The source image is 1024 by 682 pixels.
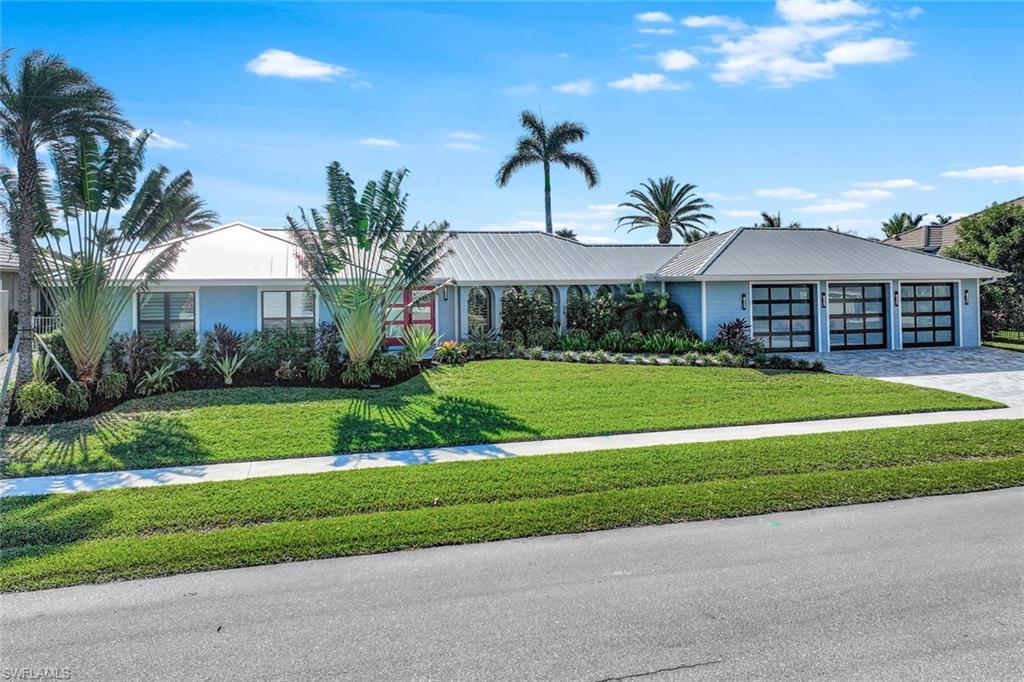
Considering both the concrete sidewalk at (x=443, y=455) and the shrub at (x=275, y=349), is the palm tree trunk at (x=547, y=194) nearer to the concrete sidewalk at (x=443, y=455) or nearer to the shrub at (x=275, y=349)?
the shrub at (x=275, y=349)

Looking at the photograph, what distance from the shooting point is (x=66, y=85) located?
12781mm

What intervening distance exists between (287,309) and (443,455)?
32.7ft

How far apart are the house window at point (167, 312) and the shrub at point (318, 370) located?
169 inches

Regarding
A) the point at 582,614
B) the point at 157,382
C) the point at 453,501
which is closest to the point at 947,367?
the point at 453,501

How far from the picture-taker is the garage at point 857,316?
68.8ft

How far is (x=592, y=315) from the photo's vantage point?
68.1 feet

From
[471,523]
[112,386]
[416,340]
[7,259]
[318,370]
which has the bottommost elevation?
[471,523]

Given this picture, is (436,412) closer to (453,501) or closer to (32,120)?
(453,501)

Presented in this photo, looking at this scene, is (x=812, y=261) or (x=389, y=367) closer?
(x=389, y=367)

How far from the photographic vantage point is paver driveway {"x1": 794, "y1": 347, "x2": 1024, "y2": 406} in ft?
46.4

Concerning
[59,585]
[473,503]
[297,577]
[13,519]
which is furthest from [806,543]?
[13,519]

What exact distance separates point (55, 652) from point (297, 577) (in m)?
1.58

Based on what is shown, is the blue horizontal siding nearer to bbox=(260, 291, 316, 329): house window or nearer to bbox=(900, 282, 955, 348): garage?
bbox=(260, 291, 316, 329): house window

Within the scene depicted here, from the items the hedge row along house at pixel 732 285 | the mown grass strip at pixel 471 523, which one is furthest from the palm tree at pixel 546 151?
the mown grass strip at pixel 471 523
